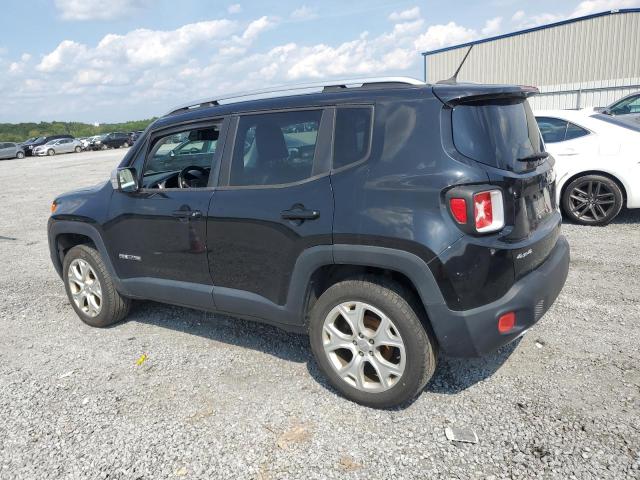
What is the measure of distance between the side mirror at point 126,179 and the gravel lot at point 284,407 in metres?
1.27

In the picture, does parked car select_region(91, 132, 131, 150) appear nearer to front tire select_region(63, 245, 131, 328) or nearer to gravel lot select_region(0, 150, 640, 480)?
gravel lot select_region(0, 150, 640, 480)

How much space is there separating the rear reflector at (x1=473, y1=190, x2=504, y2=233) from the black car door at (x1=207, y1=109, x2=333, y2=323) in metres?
0.81

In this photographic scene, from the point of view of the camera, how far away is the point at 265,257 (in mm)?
3311

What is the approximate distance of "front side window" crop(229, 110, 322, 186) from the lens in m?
3.21

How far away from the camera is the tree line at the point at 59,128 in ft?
213

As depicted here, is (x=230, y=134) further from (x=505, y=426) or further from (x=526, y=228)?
(x=505, y=426)

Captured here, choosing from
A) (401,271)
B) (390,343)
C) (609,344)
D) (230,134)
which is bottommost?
(609,344)

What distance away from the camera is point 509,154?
2.93m

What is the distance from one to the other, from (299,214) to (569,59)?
100 ft

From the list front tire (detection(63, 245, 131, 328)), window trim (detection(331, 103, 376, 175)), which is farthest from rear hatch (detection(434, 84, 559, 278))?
front tire (detection(63, 245, 131, 328))

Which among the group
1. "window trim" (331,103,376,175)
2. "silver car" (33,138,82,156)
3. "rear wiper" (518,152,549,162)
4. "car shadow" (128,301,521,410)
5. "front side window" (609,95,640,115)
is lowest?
"car shadow" (128,301,521,410)

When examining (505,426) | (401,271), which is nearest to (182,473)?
(401,271)

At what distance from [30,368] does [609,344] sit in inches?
168

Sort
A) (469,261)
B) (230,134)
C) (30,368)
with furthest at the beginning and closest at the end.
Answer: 1. (30,368)
2. (230,134)
3. (469,261)
